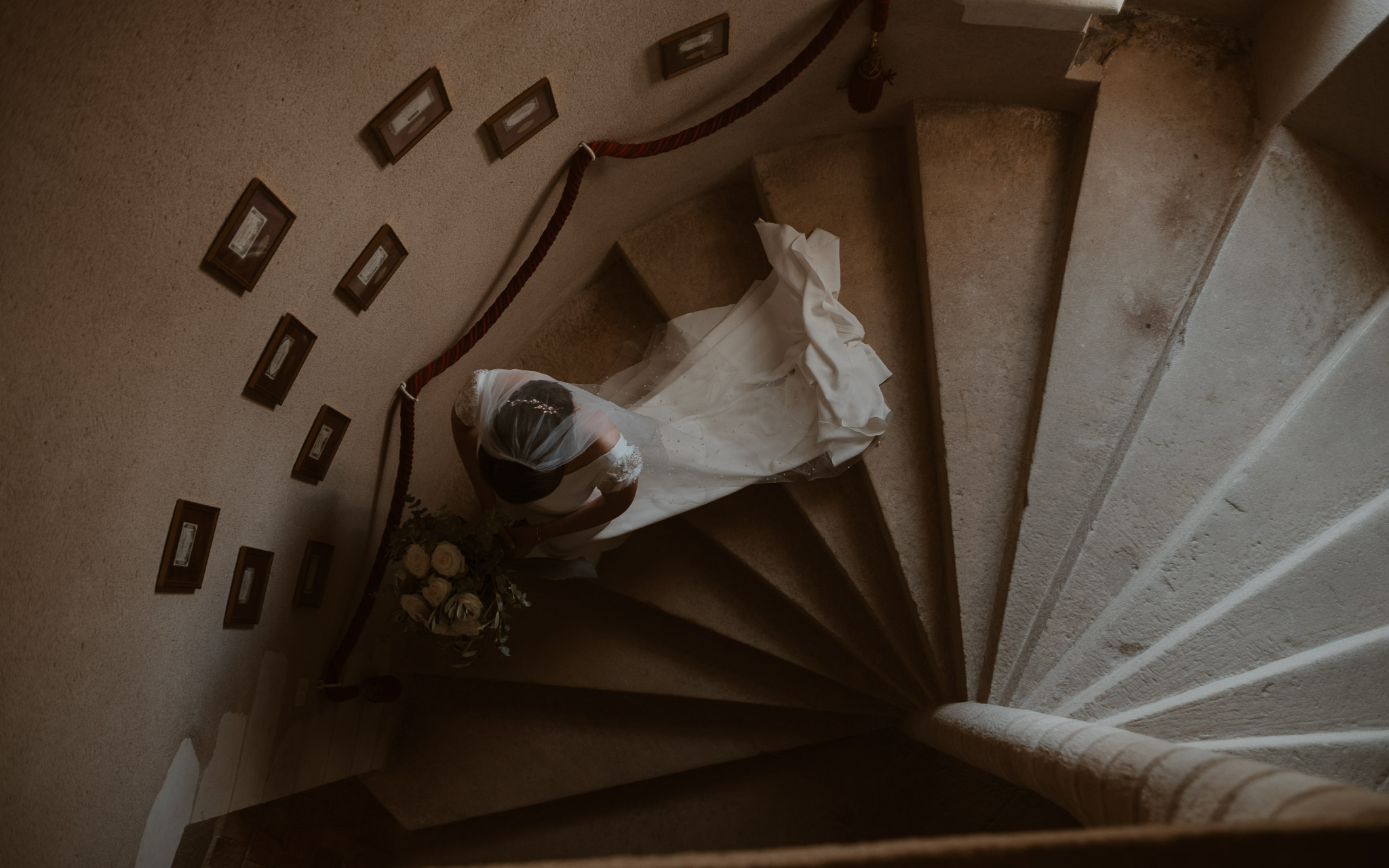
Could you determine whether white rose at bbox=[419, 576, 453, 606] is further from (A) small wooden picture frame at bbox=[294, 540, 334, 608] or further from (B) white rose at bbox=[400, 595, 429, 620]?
(A) small wooden picture frame at bbox=[294, 540, 334, 608]

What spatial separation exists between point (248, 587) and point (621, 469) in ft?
3.63

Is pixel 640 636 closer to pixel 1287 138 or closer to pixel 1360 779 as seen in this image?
pixel 1360 779

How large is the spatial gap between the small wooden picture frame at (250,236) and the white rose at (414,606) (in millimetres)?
1131

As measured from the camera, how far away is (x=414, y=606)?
2594 mm

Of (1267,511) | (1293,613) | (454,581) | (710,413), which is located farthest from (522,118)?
(1293,613)

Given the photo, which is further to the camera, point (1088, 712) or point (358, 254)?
point (1088, 712)

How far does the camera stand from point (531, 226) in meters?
2.94

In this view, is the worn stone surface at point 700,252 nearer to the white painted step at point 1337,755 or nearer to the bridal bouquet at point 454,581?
the bridal bouquet at point 454,581

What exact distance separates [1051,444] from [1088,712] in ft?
2.88

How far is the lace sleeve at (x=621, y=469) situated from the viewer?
2.53 metres

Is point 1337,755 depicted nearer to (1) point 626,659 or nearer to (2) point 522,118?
(1) point 626,659

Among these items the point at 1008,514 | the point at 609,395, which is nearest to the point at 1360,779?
the point at 1008,514

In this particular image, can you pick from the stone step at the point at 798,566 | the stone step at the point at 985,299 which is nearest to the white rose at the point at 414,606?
the stone step at the point at 798,566

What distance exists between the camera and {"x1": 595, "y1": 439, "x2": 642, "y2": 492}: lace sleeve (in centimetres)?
253
